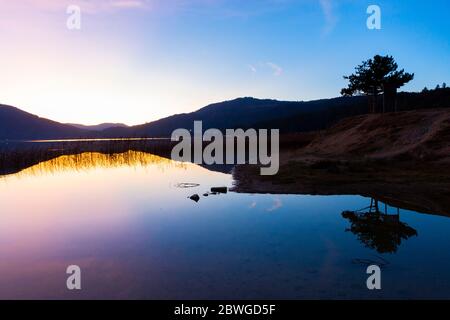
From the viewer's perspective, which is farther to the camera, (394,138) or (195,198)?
(394,138)

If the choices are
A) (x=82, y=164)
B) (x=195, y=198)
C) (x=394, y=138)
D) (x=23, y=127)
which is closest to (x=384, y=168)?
(x=394, y=138)

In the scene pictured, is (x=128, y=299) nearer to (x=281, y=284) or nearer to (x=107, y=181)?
(x=281, y=284)

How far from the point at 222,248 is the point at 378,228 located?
4.26 meters

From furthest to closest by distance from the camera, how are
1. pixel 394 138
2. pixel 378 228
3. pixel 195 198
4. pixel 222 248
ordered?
pixel 394 138
pixel 195 198
pixel 378 228
pixel 222 248

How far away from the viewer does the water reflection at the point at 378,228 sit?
7512 millimetres

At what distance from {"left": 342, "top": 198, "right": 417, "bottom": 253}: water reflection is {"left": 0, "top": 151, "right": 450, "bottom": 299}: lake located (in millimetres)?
26

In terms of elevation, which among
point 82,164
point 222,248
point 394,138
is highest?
point 394,138

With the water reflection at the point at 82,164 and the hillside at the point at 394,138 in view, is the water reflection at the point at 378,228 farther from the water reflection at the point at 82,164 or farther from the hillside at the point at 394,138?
the water reflection at the point at 82,164

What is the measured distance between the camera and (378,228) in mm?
8750

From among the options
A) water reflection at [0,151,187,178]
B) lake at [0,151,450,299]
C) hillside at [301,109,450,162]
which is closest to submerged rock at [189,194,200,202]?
lake at [0,151,450,299]

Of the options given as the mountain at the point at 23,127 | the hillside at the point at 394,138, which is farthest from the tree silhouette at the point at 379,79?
the mountain at the point at 23,127

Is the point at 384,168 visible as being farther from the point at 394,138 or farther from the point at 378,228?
the point at 378,228
